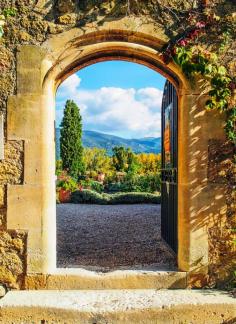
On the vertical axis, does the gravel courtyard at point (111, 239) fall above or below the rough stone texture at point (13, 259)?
below

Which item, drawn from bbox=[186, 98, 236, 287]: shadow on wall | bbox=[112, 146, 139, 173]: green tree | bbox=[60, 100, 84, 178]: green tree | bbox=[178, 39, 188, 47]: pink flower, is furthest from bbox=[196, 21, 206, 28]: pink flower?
bbox=[112, 146, 139, 173]: green tree

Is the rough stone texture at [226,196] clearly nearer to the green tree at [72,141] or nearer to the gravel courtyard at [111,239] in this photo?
the gravel courtyard at [111,239]

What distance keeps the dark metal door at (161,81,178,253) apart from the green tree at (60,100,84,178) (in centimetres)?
1291

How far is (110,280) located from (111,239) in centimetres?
314

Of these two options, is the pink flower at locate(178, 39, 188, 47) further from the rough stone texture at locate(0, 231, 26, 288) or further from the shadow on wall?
the rough stone texture at locate(0, 231, 26, 288)

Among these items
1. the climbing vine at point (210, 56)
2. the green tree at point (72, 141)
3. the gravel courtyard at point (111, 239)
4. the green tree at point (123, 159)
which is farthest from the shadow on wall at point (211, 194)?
the green tree at point (123, 159)

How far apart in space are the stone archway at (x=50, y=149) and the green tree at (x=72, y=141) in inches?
577

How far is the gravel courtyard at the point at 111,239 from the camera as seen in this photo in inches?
212

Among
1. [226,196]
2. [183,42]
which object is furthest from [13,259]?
[183,42]

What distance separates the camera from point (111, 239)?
729 cm

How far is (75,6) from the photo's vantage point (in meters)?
4.08

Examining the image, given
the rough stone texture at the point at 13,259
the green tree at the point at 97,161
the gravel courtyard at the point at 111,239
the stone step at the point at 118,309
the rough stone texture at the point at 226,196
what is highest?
the green tree at the point at 97,161

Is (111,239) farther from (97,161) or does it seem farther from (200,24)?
(97,161)

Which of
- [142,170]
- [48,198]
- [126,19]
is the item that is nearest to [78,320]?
[48,198]
